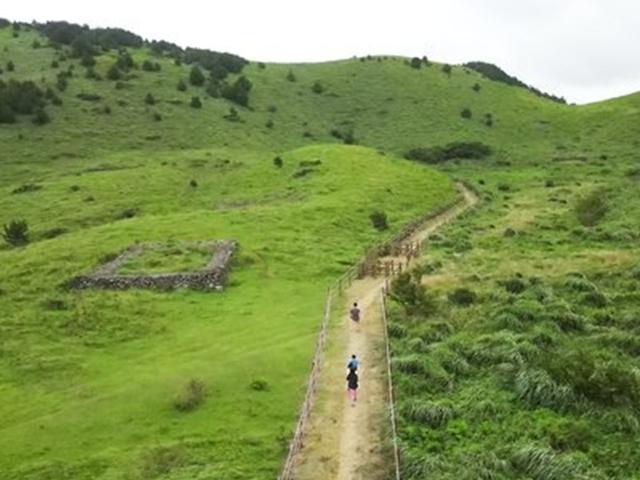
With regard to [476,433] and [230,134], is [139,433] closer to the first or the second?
[476,433]

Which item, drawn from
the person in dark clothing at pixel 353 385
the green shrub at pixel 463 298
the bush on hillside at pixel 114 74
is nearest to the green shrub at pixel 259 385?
the person in dark clothing at pixel 353 385

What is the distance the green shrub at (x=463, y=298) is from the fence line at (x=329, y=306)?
22.0ft

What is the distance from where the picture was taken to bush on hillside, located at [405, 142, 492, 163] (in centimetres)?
11344

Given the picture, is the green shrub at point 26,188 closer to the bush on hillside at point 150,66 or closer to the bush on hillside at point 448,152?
the bush on hillside at point 448,152

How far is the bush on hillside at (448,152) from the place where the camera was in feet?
372

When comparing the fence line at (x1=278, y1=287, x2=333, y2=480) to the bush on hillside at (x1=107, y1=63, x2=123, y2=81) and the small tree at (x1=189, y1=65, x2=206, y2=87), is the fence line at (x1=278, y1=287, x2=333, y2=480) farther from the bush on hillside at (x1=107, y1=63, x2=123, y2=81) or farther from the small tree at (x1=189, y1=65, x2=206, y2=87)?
the small tree at (x1=189, y1=65, x2=206, y2=87)

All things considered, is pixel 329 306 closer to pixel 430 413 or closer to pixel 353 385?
pixel 353 385

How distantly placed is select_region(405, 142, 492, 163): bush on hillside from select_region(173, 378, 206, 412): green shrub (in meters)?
86.3

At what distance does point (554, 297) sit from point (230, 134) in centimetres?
7978

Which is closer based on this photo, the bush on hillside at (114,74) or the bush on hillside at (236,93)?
the bush on hillside at (114,74)

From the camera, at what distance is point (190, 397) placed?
29.7m

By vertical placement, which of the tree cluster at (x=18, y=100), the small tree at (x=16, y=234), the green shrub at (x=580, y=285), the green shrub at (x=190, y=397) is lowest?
the green shrub at (x=190, y=397)

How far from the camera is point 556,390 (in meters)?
27.0

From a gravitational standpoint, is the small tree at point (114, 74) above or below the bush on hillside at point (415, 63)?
below
